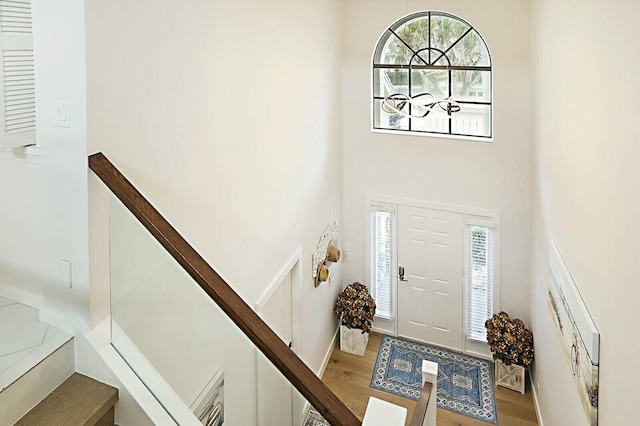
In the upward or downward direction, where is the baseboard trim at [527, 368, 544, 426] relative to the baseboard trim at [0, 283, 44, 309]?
downward

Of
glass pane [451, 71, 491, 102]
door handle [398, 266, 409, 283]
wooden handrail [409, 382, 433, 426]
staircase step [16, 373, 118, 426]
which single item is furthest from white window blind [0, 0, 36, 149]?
door handle [398, 266, 409, 283]

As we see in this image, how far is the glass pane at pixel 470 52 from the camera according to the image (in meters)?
5.79

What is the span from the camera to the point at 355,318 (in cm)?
634

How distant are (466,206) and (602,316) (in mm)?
3216

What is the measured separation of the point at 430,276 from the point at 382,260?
0.64m

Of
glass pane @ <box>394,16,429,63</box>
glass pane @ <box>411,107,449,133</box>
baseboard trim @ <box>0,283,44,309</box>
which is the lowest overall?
baseboard trim @ <box>0,283,44,309</box>

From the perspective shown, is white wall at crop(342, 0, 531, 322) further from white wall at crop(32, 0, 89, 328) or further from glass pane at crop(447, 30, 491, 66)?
white wall at crop(32, 0, 89, 328)

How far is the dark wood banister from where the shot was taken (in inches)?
62.6

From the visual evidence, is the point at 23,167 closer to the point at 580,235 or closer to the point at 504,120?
the point at 580,235

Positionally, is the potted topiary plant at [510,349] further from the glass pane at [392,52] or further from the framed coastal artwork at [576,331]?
the glass pane at [392,52]

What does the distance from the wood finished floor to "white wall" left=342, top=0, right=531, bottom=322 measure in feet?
3.21

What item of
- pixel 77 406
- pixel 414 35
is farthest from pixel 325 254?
pixel 77 406

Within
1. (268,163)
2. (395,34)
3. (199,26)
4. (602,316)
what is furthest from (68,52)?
(395,34)

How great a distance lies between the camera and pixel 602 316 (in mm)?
2982
